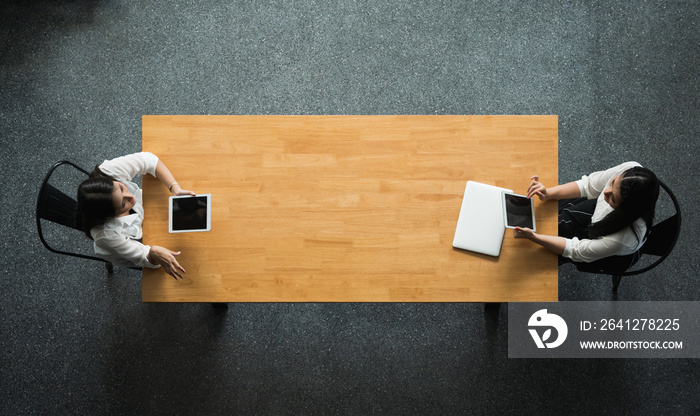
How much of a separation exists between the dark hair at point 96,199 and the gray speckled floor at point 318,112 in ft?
2.81

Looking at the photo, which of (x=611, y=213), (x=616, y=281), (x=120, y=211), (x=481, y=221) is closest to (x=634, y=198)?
(x=611, y=213)

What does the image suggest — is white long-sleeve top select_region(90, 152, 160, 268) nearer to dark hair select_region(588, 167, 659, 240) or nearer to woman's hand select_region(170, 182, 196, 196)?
woman's hand select_region(170, 182, 196, 196)

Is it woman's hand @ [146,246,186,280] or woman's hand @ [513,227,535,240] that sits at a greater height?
woman's hand @ [513,227,535,240]

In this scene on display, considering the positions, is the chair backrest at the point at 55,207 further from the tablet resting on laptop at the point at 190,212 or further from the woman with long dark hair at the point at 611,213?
the woman with long dark hair at the point at 611,213

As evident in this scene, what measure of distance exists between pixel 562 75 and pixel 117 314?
260 centimetres

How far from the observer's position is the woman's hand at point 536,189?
1584 mm

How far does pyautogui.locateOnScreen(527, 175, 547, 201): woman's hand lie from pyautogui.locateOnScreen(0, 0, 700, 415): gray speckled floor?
2.82ft

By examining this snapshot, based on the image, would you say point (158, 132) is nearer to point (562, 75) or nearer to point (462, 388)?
point (462, 388)

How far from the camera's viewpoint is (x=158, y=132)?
66.0 inches

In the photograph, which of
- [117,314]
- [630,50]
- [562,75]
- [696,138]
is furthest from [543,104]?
[117,314]

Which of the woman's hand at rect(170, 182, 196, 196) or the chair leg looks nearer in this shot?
the woman's hand at rect(170, 182, 196, 196)

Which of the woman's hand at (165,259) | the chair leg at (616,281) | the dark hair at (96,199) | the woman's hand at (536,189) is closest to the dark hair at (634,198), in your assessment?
the woman's hand at (536,189)

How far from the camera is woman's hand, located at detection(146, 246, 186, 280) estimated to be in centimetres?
154

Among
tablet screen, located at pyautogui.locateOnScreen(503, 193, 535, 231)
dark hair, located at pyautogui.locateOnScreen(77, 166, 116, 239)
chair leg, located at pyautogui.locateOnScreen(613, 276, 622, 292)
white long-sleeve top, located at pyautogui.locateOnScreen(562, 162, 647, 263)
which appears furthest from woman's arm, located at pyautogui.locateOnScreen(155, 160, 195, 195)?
chair leg, located at pyautogui.locateOnScreen(613, 276, 622, 292)
